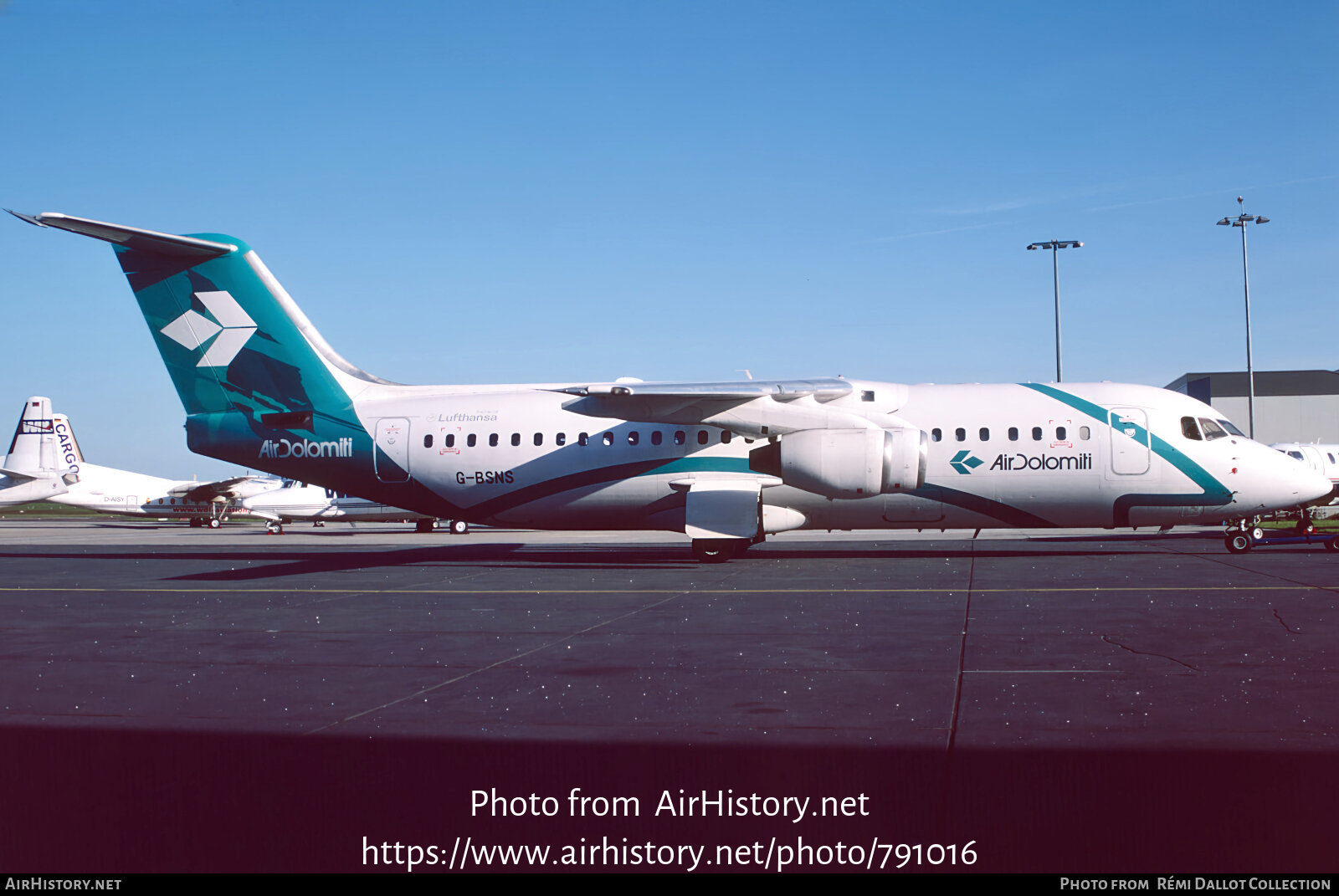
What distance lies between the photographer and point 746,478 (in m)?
20.2

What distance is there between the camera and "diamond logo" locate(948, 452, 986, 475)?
19.8 meters

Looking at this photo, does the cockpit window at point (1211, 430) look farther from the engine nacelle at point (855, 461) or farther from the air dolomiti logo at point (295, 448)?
the air dolomiti logo at point (295, 448)

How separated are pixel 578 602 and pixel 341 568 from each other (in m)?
8.54

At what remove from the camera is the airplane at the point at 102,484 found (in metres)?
57.7

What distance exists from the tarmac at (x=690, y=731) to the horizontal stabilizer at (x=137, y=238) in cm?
831

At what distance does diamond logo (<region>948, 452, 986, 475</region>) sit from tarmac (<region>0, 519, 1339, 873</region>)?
5.97 meters

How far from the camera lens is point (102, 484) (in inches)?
2303

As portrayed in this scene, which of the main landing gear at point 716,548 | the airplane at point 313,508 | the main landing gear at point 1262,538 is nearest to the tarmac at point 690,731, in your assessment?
the main landing gear at point 716,548

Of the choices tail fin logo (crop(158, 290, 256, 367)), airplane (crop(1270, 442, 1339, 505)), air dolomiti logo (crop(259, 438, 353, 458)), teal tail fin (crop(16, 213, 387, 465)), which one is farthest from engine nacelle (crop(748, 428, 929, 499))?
airplane (crop(1270, 442, 1339, 505))

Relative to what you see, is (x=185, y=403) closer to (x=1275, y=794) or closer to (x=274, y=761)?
(x=274, y=761)

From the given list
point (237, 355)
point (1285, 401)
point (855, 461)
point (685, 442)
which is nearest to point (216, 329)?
point (237, 355)

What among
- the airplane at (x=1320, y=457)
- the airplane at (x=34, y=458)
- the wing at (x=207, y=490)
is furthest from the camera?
the airplane at (x=34, y=458)

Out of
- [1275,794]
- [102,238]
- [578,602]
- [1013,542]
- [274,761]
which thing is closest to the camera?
[1275,794]

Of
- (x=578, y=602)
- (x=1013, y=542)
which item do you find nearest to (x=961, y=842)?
(x=578, y=602)
